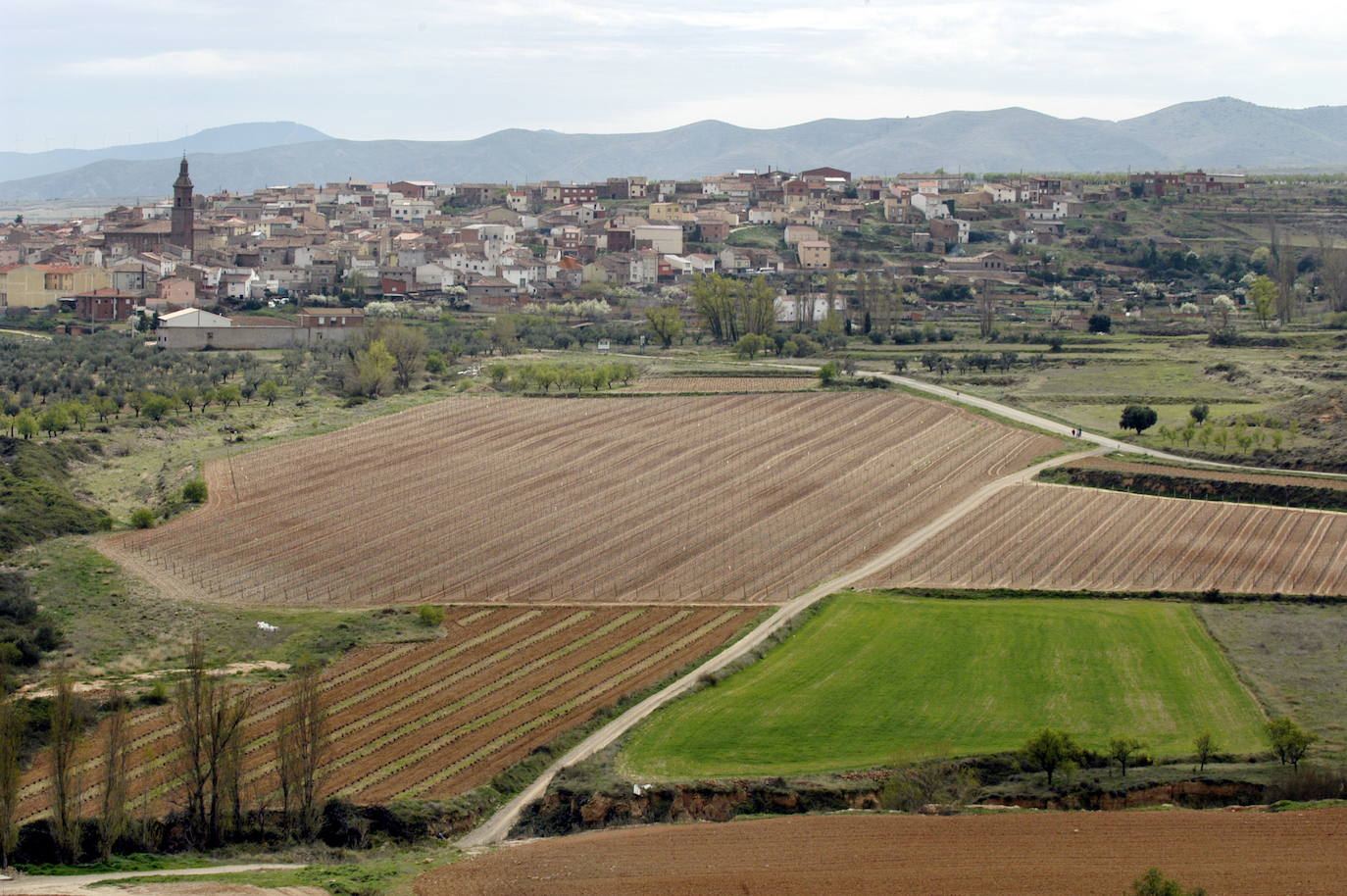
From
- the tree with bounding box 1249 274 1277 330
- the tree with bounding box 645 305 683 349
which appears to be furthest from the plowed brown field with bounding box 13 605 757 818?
the tree with bounding box 1249 274 1277 330

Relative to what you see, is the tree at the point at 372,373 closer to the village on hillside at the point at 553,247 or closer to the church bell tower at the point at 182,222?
the village on hillside at the point at 553,247

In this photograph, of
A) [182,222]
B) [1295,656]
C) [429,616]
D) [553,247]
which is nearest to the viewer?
[1295,656]

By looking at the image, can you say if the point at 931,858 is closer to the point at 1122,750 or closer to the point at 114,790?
the point at 1122,750

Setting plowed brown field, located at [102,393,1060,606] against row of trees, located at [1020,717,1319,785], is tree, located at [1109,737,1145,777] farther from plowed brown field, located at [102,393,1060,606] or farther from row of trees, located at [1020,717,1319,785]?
plowed brown field, located at [102,393,1060,606]

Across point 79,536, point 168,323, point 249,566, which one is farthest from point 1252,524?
point 168,323

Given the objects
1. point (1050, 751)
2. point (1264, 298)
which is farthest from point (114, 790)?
point (1264, 298)
